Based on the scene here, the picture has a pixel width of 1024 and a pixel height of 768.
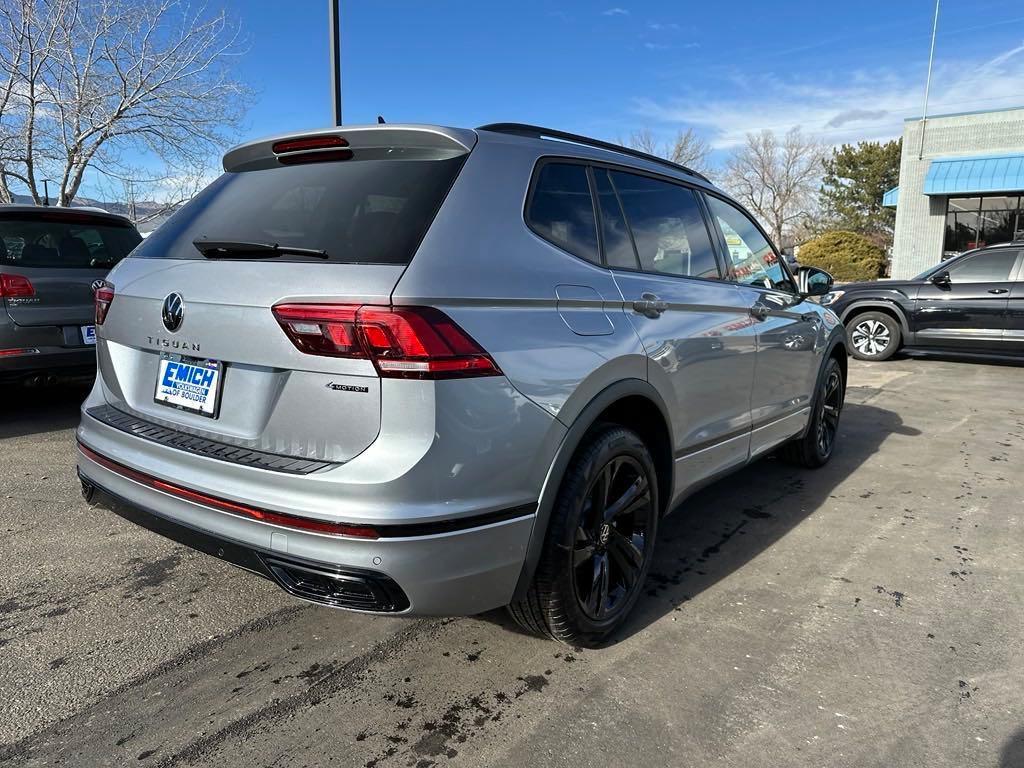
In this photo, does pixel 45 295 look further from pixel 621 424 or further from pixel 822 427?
pixel 822 427

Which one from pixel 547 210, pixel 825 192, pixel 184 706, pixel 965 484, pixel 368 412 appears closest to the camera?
pixel 368 412

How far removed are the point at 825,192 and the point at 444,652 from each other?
173ft

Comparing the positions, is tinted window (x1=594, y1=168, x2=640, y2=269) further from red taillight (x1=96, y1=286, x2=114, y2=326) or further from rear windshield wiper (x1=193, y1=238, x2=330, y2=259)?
red taillight (x1=96, y1=286, x2=114, y2=326)

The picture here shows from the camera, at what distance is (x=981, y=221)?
21516 millimetres

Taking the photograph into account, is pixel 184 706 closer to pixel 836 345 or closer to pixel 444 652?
pixel 444 652

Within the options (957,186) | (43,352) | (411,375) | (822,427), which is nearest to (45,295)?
(43,352)

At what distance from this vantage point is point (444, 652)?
2596 mm

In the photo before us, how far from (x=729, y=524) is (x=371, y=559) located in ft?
8.60

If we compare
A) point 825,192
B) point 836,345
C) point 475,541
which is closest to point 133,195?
point 836,345

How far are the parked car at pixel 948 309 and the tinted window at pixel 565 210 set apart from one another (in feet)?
24.8

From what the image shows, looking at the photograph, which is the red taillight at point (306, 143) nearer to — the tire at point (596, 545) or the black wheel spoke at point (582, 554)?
the tire at point (596, 545)

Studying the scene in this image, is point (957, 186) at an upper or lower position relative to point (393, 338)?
upper

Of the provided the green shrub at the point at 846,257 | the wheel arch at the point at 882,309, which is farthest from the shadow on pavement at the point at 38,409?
the green shrub at the point at 846,257

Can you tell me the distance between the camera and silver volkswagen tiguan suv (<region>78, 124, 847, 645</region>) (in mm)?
1918
